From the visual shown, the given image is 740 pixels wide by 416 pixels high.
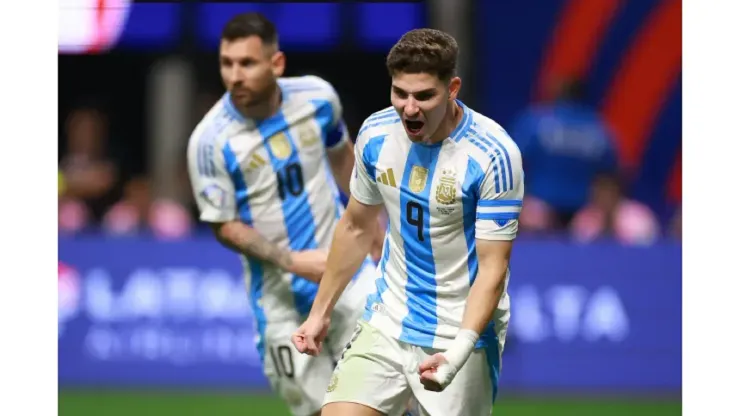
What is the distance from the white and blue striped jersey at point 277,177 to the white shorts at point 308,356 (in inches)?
4.7

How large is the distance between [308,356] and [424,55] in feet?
7.22

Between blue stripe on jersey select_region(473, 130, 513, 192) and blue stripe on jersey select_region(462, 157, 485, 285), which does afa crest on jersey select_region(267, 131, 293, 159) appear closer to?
blue stripe on jersey select_region(462, 157, 485, 285)

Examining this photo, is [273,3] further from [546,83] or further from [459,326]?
[459,326]

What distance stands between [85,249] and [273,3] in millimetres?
3095

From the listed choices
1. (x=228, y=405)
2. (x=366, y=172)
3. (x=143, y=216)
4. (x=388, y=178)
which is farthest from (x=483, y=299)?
(x=143, y=216)

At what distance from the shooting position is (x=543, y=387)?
11.1m

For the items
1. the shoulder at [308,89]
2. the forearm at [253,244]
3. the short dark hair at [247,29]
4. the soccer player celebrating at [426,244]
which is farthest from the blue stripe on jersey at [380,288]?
the short dark hair at [247,29]

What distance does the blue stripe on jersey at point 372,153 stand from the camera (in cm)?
588

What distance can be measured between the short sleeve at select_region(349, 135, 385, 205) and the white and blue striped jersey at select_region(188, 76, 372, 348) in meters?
1.11

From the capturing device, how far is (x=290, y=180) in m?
7.14

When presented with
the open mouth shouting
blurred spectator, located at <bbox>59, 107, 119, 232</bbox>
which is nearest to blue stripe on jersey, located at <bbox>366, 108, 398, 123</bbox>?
the open mouth shouting

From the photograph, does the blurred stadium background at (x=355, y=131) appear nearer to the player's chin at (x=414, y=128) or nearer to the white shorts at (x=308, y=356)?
the white shorts at (x=308, y=356)

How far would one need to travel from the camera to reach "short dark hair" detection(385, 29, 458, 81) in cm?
A: 553

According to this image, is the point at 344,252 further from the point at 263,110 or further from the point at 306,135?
the point at 263,110
